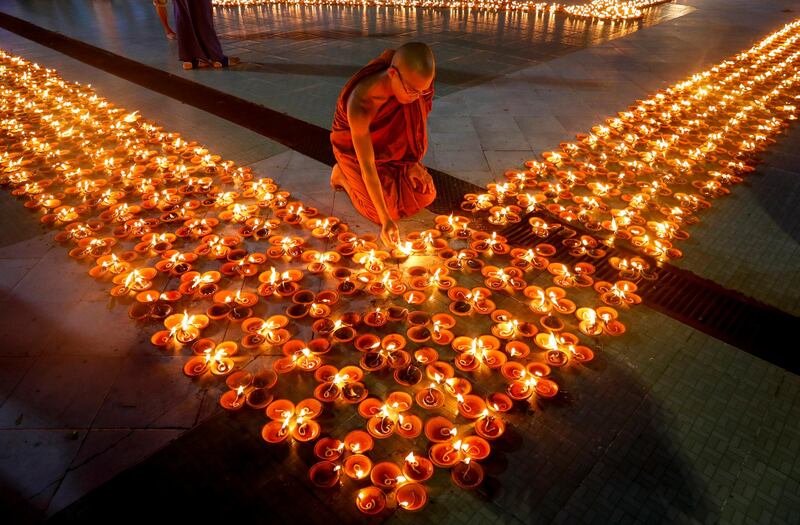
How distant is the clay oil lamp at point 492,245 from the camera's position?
13.7 ft

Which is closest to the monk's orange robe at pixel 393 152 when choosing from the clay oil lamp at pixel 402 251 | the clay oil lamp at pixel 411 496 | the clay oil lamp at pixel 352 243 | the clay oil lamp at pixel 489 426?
the clay oil lamp at pixel 352 243

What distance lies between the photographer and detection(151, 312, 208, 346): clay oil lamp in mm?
3256

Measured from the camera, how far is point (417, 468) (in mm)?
2457

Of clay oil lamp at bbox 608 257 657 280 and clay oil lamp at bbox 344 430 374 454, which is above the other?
clay oil lamp at bbox 608 257 657 280

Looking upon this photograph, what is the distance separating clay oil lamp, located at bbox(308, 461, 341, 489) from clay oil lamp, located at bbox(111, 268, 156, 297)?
2247 mm

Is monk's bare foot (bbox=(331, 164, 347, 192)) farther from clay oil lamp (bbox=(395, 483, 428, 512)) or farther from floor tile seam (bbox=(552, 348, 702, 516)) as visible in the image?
floor tile seam (bbox=(552, 348, 702, 516))

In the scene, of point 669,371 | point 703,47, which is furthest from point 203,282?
point 703,47

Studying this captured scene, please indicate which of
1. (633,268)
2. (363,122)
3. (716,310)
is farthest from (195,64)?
(716,310)

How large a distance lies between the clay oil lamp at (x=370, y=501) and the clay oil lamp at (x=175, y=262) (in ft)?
8.26

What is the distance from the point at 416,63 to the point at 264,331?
2144mm

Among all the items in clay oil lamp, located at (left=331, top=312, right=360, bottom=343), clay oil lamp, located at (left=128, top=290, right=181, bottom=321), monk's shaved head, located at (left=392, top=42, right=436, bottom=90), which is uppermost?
monk's shaved head, located at (left=392, top=42, right=436, bottom=90)

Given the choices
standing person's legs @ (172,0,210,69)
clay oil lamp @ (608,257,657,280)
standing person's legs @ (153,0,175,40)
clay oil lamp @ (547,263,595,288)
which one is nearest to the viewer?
clay oil lamp @ (547,263,595,288)

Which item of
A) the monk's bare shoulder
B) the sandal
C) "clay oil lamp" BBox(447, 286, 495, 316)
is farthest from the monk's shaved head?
the sandal

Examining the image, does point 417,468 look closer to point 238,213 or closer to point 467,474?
point 467,474
